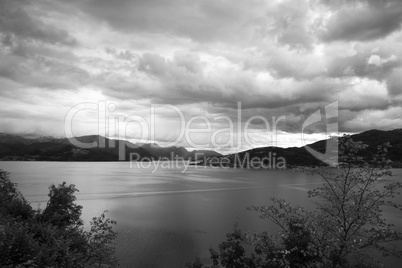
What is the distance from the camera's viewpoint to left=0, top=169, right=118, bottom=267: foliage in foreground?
592 inches

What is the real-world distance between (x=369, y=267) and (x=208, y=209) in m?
60.5

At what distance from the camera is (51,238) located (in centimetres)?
2000

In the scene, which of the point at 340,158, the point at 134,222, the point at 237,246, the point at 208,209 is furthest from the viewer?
the point at 208,209

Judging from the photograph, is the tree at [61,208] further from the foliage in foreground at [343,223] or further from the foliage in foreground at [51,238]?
the foliage in foreground at [343,223]

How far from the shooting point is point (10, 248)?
14664 mm

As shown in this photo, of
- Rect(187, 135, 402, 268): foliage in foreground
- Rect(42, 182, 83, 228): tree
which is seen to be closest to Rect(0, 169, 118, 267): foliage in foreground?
Rect(42, 182, 83, 228): tree

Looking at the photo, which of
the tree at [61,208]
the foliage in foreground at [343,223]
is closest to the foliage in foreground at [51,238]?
the tree at [61,208]

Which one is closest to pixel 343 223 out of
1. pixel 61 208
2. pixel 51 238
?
pixel 51 238

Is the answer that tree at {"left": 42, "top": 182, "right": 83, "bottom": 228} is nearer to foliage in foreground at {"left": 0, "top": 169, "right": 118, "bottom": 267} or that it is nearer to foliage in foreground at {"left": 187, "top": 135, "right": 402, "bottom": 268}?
foliage in foreground at {"left": 0, "top": 169, "right": 118, "bottom": 267}

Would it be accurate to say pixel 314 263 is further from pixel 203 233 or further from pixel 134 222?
pixel 134 222

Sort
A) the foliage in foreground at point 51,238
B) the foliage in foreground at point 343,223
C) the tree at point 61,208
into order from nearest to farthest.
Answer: the foliage in foreground at point 343,223, the foliage in foreground at point 51,238, the tree at point 61,208

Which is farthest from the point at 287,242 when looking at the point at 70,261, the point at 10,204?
the point at 10,204

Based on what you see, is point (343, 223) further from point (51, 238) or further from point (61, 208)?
point (61, 208)

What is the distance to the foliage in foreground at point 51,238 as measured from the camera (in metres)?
15.0
